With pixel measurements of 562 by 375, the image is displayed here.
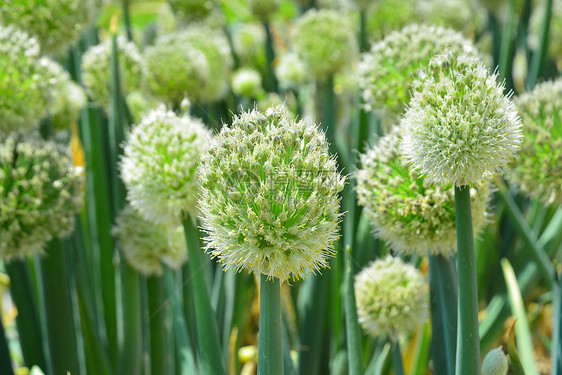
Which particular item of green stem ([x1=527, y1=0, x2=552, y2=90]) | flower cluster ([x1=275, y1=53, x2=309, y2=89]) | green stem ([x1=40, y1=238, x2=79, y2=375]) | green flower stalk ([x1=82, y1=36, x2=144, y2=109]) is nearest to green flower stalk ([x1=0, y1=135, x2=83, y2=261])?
green stem ([x1=40, y1=238, x2=79, y2=375])

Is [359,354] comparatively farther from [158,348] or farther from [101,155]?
[101,155]

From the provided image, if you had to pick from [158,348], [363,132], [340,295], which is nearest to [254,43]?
[363,132]

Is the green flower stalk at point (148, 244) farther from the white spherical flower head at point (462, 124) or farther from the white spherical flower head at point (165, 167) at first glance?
the white spherical flower head at point (462, 124)

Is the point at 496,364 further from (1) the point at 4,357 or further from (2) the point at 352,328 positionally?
(1) the point at 4,357

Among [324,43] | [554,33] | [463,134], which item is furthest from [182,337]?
[554,33]

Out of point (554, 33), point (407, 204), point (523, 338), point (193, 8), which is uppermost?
point (193, 8)

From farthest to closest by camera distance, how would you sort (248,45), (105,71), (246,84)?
(248,45)
(246,84)
(105,71)
